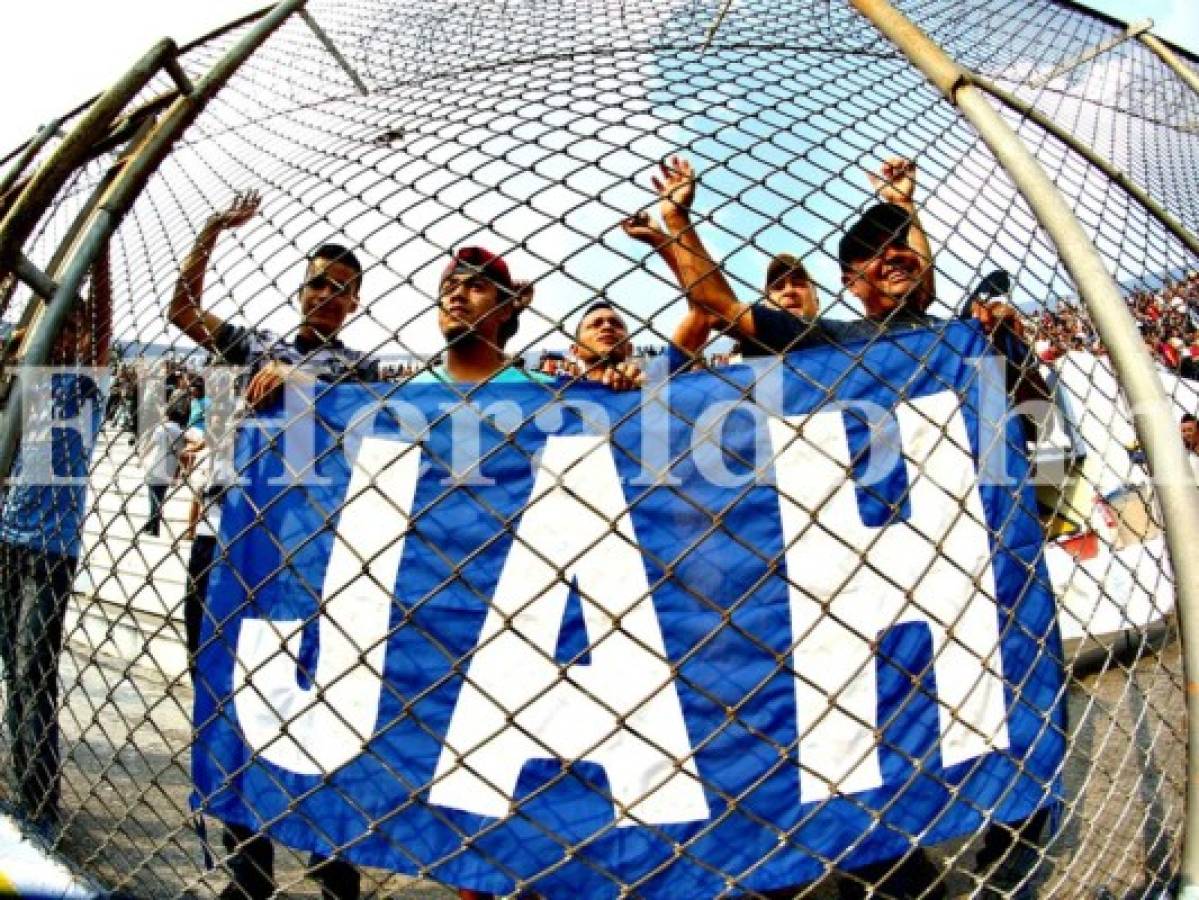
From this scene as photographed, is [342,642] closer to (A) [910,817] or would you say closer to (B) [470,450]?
(B) [470,450]

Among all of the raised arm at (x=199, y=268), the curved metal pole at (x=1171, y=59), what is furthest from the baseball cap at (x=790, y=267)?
the curved metal pole at (x=1171, y=59)

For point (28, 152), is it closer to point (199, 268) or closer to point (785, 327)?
point (199, 268)

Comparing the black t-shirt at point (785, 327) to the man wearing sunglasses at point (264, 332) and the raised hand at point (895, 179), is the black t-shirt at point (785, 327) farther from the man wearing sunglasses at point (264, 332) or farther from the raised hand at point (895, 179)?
the man wearing sunglasses at point (264, 332)

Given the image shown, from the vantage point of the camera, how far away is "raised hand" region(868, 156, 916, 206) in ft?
5.03

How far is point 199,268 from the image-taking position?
63.6 inches

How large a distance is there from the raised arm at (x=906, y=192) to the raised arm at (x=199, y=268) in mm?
1206

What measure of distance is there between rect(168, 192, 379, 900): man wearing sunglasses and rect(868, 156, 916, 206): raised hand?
0.95 m

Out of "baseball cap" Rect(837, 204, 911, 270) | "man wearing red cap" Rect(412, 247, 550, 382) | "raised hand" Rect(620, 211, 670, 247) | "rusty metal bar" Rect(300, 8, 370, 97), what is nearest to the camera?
"man wearing red cap" Rect(412, 247, 550, 382)

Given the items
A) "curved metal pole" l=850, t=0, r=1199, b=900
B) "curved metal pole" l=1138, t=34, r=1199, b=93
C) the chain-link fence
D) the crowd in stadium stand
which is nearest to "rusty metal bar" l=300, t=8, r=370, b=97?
the chain-link fence

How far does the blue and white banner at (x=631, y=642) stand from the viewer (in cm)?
139

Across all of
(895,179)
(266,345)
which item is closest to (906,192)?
(895,179)

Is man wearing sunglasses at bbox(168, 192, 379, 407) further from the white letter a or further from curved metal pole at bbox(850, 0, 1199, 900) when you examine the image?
curved metal pole at bbox(850, 0, 1199, 900)

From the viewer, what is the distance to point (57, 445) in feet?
6.84

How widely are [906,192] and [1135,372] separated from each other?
21.4 inches
